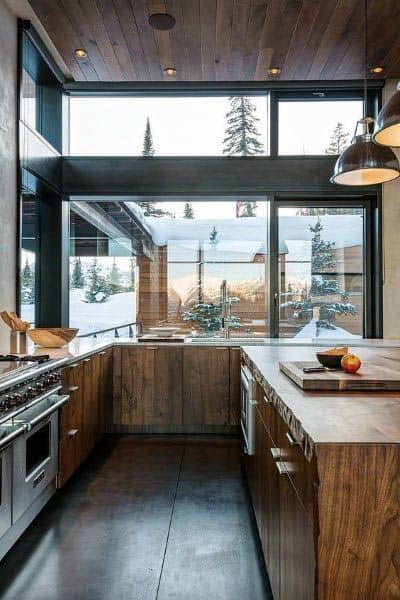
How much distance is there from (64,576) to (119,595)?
31cm

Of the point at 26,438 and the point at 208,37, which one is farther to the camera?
the point at 208,37

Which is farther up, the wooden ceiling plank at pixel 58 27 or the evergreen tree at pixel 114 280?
the wooden ceiling plank at pixel 58 27

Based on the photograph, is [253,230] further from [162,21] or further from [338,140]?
[162,21]

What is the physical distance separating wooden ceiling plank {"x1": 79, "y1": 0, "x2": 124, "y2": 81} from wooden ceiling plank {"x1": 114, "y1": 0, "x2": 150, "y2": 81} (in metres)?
0.15

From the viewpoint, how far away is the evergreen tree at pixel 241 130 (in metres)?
5.00

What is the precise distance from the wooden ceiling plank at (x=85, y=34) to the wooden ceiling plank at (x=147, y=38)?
383 mm

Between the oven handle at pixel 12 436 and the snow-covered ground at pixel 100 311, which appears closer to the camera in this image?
the oven handle at pixel 12 436

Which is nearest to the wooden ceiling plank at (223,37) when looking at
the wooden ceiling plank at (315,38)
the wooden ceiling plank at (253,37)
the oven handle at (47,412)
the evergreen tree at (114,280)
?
the wooden ceiling plank at (253,37)

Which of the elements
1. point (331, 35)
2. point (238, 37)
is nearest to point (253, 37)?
point (238, 37)

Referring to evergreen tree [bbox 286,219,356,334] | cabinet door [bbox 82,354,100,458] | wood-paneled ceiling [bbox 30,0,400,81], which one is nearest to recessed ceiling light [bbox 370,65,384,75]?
wood-paneled ceiling [bbox 30,0,400,81]

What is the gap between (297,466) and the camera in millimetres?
1351

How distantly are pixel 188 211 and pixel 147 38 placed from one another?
1.75 metres

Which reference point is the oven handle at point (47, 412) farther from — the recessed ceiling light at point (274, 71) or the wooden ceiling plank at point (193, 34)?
the recessed ceiling light at point (274, 71)

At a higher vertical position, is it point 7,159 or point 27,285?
point 7,159
